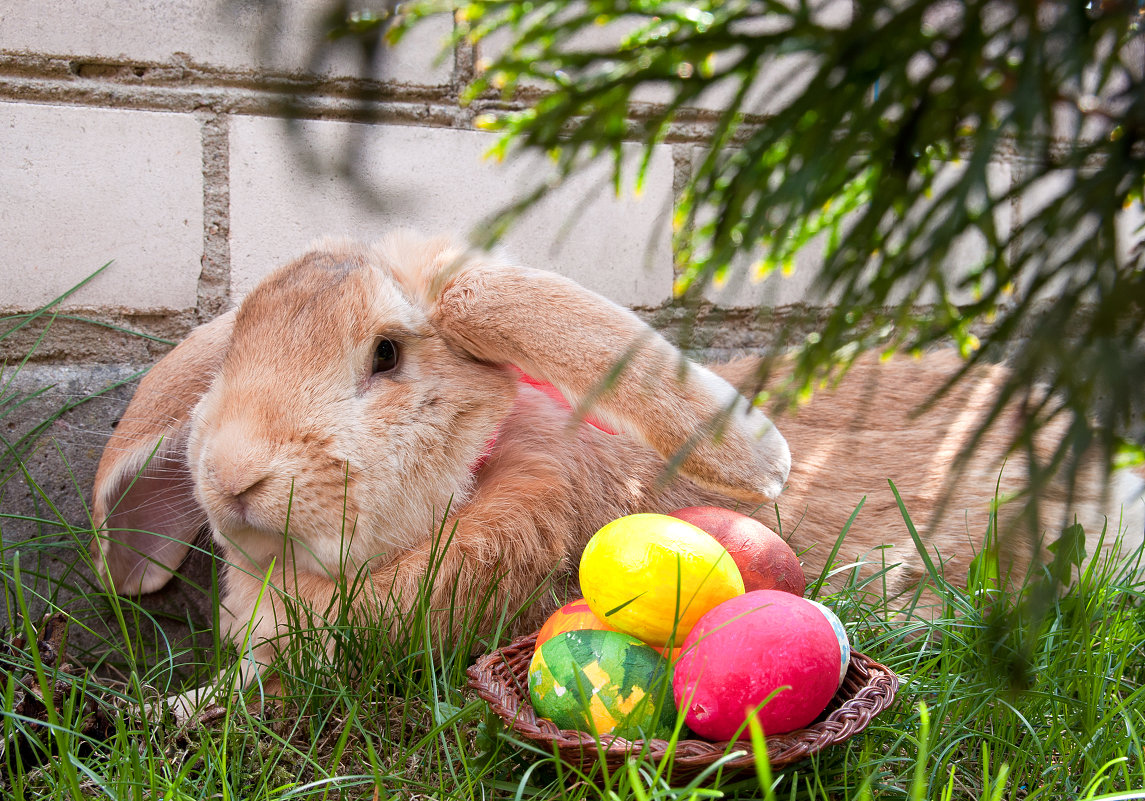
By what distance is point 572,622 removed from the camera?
1.38m

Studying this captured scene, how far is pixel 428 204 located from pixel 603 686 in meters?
1.67

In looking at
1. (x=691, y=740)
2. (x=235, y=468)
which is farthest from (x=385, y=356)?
(x=691, y=740)

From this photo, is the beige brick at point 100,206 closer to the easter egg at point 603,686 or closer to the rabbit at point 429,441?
the rabbit at point 429,441

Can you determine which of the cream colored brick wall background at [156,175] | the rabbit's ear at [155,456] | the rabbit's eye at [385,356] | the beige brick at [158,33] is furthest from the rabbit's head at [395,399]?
the beige brick at [158,33]

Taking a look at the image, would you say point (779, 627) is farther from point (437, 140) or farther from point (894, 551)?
point (437, 140)

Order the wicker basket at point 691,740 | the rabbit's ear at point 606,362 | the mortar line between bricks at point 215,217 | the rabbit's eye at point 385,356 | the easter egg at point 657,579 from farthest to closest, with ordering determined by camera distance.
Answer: the mortar line between bricks at point 215,217 → the rabbit's eye at point 385,356 → the rabbit's ear at point 606,362 → the easter egg at point 657,579 → the wicker basket at point 691,740

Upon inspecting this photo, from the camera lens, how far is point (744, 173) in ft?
2.29

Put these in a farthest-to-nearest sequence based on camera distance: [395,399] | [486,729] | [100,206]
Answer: [100,206]
[395,399]
[486,729]

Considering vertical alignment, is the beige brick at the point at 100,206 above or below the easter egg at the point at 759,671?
above

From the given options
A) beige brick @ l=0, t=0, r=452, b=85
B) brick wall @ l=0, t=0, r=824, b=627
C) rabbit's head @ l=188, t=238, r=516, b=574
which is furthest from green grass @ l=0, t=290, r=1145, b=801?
beige brick @ l=0, t=0, r=452, b=85

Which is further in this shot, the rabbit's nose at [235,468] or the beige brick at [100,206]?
the beige brick at [100,206]

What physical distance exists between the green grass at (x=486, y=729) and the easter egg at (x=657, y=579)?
221 millimetres

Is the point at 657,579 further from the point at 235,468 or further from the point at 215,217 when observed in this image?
the point at 215,217

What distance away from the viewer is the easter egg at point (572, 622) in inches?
53.1
